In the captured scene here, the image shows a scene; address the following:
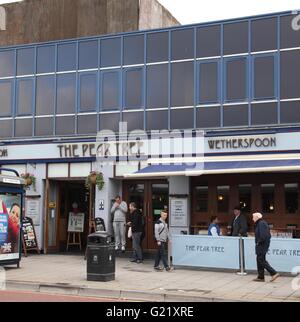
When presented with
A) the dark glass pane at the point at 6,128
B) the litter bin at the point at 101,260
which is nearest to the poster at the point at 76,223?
the dark glass pane at the point at 6,128

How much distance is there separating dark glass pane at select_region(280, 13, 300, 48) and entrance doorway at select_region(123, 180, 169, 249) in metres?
6.72

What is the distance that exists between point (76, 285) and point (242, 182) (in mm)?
8480

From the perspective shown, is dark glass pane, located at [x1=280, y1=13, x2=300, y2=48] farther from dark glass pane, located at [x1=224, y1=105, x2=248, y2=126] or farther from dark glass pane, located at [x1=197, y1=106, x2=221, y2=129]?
dark glass pane, located at [x1=197, y1=106, x2=221, y2=129]

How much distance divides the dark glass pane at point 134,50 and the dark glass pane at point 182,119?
2513mm

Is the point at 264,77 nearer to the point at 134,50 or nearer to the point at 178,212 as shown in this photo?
the point at 134,50

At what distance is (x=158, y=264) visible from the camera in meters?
16.8

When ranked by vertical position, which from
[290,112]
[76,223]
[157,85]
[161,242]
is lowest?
[161,242]

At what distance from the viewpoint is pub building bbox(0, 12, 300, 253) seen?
1909 centimetres

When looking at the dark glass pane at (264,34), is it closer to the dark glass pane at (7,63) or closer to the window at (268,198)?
the window at (268,198)

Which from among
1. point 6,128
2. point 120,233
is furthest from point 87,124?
point 120,233

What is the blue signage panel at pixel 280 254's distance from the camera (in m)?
15.2

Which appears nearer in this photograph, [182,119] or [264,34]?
[264,34]

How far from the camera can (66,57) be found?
74.5ft

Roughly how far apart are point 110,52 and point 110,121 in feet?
9.02
